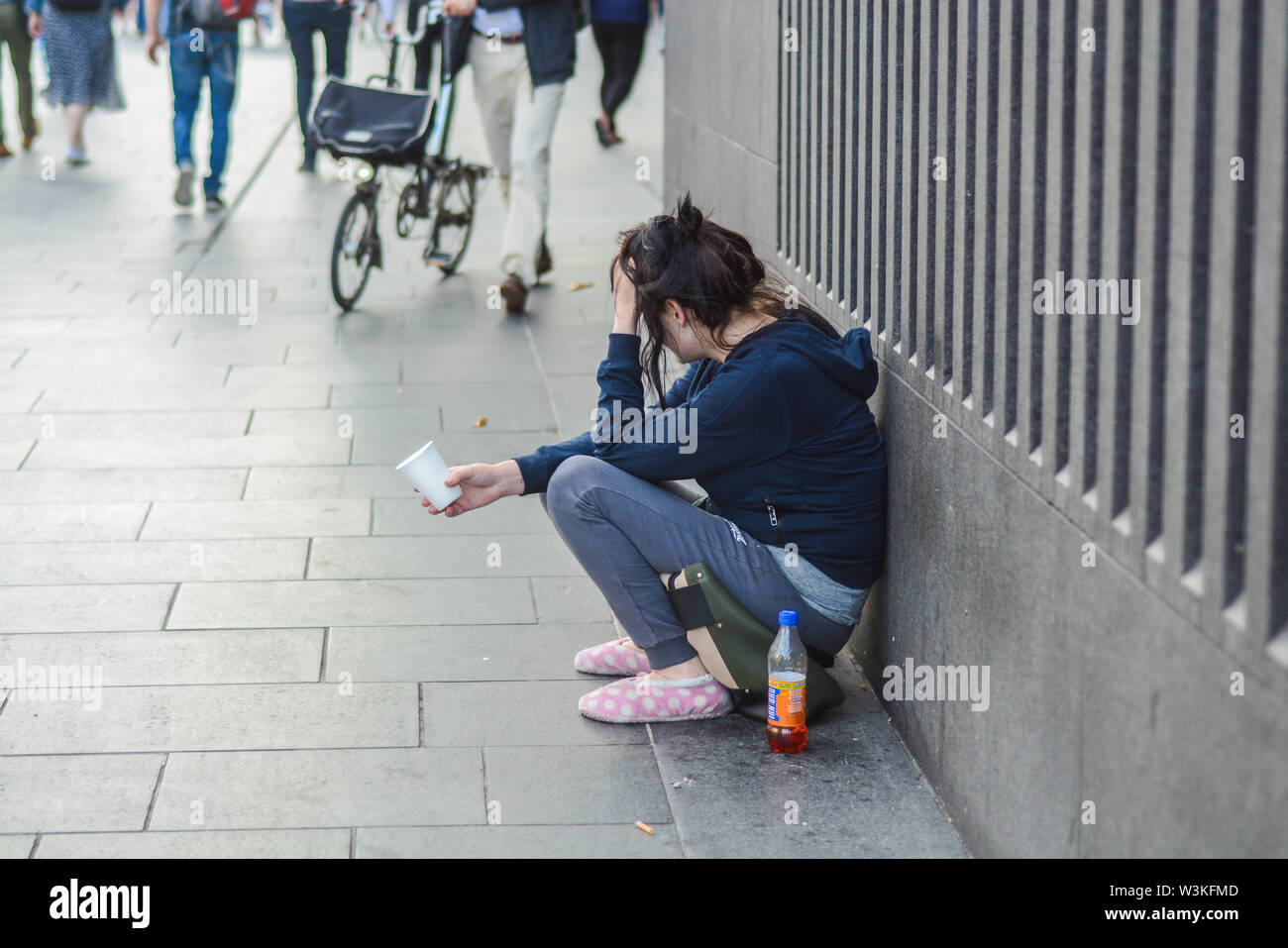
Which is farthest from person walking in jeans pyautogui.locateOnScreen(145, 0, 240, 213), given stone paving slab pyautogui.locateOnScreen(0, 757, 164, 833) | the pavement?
stone paving slab pyautogui.locateOnScreen(0, 757, 164, 833)

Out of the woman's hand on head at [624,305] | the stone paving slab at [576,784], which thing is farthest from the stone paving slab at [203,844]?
the woman's hand on head at [624,305]

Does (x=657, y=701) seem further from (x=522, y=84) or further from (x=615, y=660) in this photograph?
(x=522, y=84)

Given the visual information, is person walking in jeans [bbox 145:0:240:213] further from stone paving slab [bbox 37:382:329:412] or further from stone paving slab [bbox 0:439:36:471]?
stone paving slab [bbox 0:439:36:471]

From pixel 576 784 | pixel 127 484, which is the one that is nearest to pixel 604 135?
pixel 127 484

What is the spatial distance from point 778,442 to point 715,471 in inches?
6.5

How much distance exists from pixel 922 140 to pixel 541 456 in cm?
121

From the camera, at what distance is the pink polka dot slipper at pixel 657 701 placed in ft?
13.4

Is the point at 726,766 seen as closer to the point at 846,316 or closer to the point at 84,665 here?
the point at 846,316

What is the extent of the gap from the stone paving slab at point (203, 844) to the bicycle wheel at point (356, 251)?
18.1 ft

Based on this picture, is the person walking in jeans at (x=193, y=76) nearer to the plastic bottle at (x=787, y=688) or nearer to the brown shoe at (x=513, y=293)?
the brown shoe at (x=513, y=293)

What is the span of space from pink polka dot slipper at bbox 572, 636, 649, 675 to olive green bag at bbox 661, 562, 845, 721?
0.33 metres

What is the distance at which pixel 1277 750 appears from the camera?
2.13 metres

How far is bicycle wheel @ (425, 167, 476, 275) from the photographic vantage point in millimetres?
9586

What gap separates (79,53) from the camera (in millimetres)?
13812
